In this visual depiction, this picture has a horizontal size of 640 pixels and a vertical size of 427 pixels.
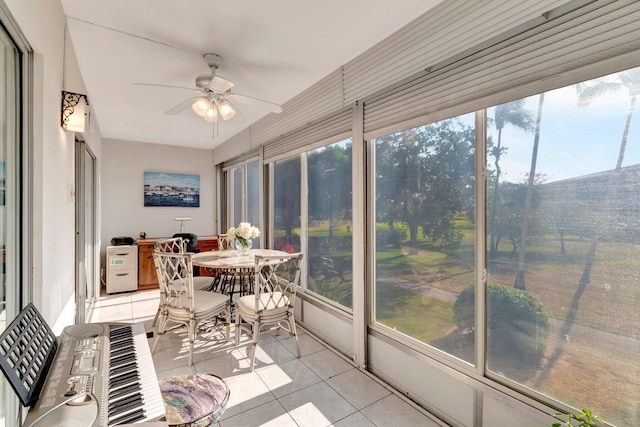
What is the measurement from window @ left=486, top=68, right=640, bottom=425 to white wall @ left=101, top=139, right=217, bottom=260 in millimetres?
5594

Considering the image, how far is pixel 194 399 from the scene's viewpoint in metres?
1.38

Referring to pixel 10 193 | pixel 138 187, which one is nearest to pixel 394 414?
pixel 10 193

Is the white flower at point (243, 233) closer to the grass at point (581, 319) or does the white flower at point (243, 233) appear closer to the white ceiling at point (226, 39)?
the white ceiling at point (226, 39)

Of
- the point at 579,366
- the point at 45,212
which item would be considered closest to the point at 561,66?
the point at 579,366

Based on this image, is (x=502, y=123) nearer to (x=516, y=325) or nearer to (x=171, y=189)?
(x=516, y=325)

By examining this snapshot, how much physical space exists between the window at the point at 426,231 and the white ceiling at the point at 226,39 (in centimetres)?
84

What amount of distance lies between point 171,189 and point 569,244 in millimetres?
6055

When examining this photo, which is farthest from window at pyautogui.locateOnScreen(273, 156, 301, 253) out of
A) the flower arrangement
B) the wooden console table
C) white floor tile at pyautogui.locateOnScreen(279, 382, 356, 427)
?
the wooden console table

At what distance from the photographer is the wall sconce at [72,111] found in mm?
1938

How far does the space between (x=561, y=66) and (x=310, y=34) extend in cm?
155

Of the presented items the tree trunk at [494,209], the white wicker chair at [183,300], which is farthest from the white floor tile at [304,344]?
the tree trunk at [494,209]

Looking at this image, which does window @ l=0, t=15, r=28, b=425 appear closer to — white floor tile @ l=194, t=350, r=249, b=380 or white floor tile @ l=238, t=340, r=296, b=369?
white floor tile @ l=194, t=350, r=249, b=380

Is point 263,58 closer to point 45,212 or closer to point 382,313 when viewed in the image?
point 45,212

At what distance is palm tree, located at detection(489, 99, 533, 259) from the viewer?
5.47ft
